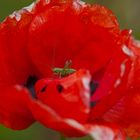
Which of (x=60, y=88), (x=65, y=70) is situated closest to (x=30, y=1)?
(x=65, y=70)

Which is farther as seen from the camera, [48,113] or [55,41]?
[55,41]

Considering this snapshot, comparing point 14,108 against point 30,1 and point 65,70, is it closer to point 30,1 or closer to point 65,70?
point 65,70

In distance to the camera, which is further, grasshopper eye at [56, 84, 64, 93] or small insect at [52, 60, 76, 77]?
small insect at [52, 60, 76, 77]

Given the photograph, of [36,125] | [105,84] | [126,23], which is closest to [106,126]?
[105,84]

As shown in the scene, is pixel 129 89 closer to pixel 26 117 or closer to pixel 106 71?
pixel 106 71

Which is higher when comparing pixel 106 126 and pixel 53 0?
pixel 53 0

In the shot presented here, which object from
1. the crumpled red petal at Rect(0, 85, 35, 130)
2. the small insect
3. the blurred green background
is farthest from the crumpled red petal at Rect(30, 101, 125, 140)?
the blurred green background

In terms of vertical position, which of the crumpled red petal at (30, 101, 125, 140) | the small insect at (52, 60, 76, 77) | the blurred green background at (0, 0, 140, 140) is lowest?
the blurred green background at (0, 0, 140, 140)

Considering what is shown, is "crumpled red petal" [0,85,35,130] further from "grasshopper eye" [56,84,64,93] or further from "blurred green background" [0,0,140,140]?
"blurred green background" [0,0,140,140]
